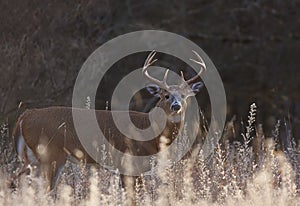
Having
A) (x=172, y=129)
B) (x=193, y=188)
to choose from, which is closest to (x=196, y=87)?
(x=172, y=129)

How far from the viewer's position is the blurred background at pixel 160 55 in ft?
38.6

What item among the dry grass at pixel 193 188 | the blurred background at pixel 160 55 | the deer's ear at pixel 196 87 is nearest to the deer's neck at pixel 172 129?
the deer's ear at pixel 196 87

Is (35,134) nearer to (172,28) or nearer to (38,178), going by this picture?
(38,178)

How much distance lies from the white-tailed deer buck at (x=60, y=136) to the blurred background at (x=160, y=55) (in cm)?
325

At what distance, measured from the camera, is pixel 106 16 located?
40.7 feet

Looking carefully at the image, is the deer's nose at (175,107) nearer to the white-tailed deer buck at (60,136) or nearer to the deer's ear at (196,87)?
the white-tailed deer buck at (60,136)

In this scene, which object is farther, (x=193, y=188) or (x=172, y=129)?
(x=172, y=129)

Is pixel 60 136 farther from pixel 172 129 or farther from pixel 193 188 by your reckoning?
pixel 193 188

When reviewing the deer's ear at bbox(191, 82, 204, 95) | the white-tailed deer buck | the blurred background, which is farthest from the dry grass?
the blurred background

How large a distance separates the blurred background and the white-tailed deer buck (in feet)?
10.7

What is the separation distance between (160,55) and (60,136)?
491 cm

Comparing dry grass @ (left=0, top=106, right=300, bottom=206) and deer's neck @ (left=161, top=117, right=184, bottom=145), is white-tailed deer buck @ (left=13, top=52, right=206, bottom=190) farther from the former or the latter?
dry grass @ (left=0, top=106, right=300, bottom=206)

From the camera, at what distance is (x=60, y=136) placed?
27.1 feet

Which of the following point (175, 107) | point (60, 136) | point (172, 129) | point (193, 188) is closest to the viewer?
point (193, 188)
